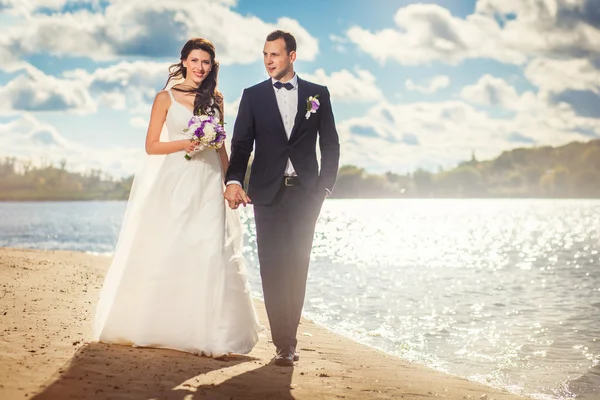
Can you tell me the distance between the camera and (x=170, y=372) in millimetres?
5188

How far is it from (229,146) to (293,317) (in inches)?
66.9

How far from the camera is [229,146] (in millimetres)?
6410

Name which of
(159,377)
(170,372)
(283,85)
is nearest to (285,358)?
(170,372)

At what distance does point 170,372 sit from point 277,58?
2.67 meters

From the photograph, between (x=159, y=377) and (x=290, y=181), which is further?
(x=290, y=181)

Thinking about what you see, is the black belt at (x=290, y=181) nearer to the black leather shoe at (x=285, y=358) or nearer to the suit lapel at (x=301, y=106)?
the suit lapel at (x=301, y=106)

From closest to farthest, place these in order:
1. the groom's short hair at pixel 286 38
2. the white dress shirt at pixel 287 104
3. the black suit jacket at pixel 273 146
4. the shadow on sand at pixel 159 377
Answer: the shadow on sand at pixel 159 377, the groom's short hair at pixel 286 38, the black suit jacket at pixel 273 146, the white dress shirt at pixel 287 104

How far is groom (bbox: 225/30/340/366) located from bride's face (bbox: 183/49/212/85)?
446 mm

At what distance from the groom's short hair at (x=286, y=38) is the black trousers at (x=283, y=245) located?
1.17 meters

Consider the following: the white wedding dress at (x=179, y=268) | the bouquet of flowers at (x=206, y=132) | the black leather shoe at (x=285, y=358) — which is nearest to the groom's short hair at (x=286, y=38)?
the bouquet of flowers at (x=206, y=132)

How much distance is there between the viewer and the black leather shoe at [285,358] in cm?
590

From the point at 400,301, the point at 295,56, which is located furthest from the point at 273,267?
the point at 400,301

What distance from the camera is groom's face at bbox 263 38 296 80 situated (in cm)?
573

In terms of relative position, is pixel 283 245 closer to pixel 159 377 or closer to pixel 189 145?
pixel 189 145
